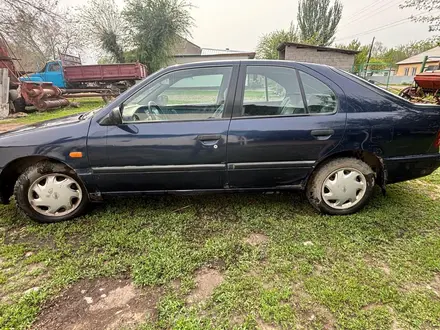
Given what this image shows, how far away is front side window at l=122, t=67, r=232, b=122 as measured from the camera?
250 centimetres

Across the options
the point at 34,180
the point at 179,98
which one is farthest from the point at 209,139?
the point at 34,180

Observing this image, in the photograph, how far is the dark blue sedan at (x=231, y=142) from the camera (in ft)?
7.96

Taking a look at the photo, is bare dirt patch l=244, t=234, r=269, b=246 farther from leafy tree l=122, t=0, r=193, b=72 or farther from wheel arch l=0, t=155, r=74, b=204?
leafy tree l=122, t=0, r=193, b=72

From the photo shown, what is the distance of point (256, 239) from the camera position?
7.80ft

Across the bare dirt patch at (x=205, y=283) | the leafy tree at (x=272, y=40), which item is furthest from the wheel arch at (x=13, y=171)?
the leafy tree at (x=272, y=40)

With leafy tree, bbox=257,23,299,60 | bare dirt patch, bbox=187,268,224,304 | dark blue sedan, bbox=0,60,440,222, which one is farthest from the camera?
leafy tree, bbox=257,23,299,60

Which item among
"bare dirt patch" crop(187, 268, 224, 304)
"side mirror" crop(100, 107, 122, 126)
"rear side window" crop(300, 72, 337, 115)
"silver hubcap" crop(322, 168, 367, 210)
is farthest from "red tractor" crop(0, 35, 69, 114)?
"silver hubcap" crop(322, 168, 367, 210)

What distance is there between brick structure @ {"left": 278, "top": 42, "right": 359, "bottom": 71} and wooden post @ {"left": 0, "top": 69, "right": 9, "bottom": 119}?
16318 millimetres

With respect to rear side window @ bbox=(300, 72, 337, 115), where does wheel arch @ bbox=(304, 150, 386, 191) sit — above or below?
below

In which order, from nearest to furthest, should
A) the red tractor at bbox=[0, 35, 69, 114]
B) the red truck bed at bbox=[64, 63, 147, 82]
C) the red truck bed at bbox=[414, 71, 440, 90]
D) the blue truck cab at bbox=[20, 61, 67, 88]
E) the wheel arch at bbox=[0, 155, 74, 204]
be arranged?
the wheel arch at bbox=[0, 155, 74, 204] → the red truck bed at bbox=[414, 71, 440, 90] → the red tractor at bbox=[0, 35, 69, 114] → the blue truck cab at bbox=[20, 61, 67, 88] → the red truck bed at bbox=[64, 63, 147, 82]

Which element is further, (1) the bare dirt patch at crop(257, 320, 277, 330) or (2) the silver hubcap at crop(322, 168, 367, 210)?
(2) the silver hubcap at crop(322, 168, 367, 210)

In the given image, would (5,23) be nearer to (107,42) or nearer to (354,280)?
(107,42)

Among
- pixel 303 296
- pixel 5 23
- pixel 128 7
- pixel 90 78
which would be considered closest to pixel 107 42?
pixel 128 7

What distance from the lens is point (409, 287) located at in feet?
5.95
